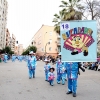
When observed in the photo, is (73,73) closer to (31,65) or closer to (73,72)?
(73,72)

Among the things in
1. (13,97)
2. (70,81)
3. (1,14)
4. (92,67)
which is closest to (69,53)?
(70,81)

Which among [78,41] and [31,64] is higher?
[78,41]

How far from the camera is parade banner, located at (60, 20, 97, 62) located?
22.9 ft

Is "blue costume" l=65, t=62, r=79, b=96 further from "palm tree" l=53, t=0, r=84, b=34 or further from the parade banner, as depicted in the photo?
"palm tree" l=53, t=0, r=84, b=34

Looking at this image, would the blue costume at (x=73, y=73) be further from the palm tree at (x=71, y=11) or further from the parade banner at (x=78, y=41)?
the palm tree at (x=71, y=11)

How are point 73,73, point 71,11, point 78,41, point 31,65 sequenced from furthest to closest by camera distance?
point 71,11 < point 31,65 < point 73,73 < point 78,41

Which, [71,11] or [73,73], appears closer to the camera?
[73,73]

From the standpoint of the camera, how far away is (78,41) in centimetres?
707

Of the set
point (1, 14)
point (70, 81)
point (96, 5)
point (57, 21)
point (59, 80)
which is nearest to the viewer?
point (70, 81)

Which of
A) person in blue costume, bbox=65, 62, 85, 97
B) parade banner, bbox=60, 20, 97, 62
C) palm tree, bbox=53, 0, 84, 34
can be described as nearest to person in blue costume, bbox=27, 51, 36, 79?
person in blue costume, bbox=65, 62, 85, 97

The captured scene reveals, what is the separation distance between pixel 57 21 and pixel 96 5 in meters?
6.81

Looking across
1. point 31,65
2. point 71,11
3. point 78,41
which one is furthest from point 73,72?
point 71,11

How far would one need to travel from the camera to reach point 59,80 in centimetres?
1060

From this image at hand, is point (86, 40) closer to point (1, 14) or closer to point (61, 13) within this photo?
point (61, 13)
